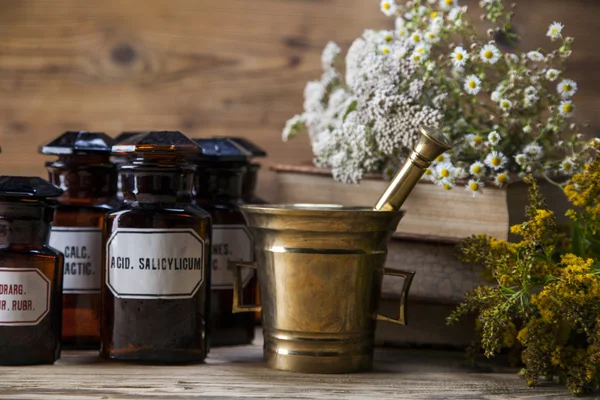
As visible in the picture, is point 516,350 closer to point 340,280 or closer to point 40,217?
point 340,280

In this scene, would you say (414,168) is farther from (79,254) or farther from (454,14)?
A: (79,254)

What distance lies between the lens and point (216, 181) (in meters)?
1.04

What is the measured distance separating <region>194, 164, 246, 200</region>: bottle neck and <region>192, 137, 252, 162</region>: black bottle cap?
0.01m

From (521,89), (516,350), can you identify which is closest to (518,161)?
(521,89)

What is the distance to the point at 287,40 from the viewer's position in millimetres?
1503

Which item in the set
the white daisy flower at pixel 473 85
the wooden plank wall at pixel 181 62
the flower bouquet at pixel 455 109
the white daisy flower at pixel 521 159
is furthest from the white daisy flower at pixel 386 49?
the wooden plank wall at pixel 181 62

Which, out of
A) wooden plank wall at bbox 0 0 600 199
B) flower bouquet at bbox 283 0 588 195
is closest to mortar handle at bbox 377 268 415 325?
flower bouquet at bbox 283 0 588 195

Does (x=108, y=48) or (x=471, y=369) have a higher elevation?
(x=108, y=48)

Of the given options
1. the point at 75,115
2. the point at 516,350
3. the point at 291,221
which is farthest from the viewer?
the point at 75,115

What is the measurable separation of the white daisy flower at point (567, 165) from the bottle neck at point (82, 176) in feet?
1.84

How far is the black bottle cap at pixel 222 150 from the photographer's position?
103 centimetres

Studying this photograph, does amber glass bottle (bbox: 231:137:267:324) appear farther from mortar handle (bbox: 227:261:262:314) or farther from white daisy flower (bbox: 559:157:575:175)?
white daisy flower (bbox: 559:157:575:175)

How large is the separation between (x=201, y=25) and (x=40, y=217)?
2.34 ft

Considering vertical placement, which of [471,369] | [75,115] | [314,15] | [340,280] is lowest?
[471,369]
